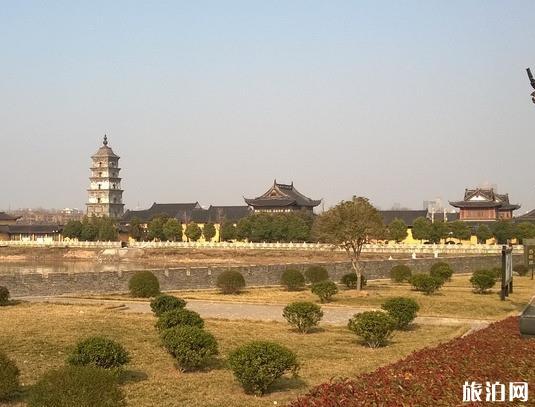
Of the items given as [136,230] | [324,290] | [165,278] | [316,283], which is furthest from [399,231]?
[324,290]

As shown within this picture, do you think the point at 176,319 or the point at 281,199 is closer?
the point at 176,319

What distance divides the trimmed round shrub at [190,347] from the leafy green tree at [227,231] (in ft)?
211

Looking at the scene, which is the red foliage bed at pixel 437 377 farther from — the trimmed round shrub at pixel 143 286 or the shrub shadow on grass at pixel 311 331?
the trimmed round shrub at pixel 143 286

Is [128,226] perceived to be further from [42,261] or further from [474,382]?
[474,382]

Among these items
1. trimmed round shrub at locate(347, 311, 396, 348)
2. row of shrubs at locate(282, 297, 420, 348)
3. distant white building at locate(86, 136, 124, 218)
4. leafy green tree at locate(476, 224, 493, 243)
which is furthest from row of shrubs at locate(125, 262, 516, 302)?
distant white building at locate(86, 136, 124, 218)

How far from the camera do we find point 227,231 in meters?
75.9

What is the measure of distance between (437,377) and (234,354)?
3.81 metres

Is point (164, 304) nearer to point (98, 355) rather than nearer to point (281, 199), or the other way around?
point (98, 355)

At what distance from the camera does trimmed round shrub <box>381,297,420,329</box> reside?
1650cm

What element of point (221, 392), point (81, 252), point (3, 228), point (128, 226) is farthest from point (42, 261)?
point (221, 392)

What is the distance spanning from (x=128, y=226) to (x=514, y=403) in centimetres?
8297

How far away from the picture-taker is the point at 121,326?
1542cm

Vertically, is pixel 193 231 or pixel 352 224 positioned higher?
pixel 352 224

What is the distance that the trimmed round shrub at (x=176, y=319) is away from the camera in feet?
43.9
